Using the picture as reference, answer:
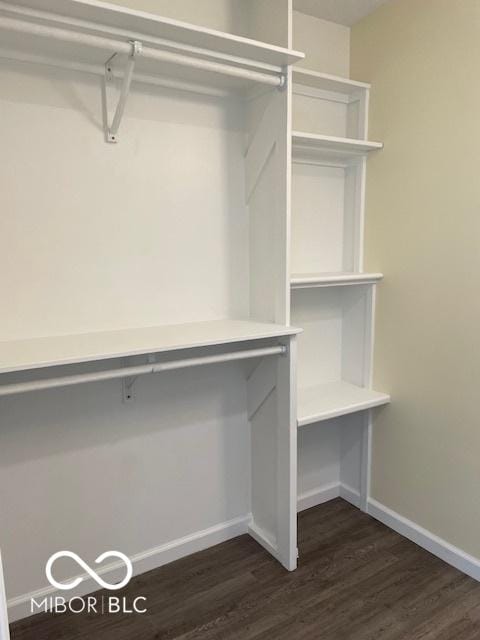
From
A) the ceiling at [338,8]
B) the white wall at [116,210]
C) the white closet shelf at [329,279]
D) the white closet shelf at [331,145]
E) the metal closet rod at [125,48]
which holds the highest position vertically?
the ceiling at [338,8]

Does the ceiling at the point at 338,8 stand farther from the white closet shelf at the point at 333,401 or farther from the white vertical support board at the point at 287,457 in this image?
the white closet shelf at the point at 333,401

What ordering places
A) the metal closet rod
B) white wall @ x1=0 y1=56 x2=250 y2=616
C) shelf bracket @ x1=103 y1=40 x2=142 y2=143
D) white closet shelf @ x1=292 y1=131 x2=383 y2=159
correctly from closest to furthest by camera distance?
the metal closet rod, shelf bracket @ x1=103 y1=40 x2=142 y2=143, white wall @ x1=0 y1=56 x2=250 y2=616, white closet shelf @ x1=292 y1=131 x2=383 y2=159

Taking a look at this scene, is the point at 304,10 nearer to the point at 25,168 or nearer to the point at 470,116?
the point at 470,116

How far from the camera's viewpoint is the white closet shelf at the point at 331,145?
2139 millimetres

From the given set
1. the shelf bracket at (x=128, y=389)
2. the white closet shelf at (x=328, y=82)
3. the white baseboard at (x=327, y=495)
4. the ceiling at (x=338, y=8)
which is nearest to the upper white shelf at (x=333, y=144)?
the white closet shelf at (x=328, y=82)

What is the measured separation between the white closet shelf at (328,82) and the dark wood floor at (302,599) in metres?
2.33

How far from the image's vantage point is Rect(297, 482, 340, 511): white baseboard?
271 cm

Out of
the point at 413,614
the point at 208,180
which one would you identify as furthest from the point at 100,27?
the point at 413,614

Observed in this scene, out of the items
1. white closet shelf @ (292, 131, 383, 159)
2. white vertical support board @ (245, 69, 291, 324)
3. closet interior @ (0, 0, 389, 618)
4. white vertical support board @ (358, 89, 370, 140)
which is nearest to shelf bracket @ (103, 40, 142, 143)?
closet interior @ (0, 0, 389, 618)

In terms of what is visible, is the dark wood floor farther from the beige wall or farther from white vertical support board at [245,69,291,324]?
white vertical support board at [245,69,291,324]

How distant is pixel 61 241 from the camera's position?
1843 millimetres

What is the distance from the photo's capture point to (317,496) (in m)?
2.77

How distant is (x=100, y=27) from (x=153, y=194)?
639mm

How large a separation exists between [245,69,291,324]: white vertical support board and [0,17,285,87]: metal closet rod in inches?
6.1
